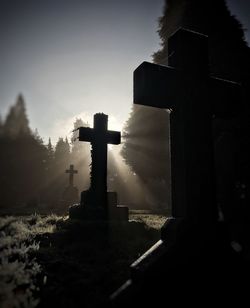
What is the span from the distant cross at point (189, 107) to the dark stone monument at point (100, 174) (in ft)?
21.4

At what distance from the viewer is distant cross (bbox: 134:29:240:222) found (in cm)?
293

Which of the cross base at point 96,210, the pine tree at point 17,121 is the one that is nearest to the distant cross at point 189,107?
the cross base at point 96,210

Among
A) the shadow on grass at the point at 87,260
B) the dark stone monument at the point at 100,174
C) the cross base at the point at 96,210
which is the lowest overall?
the shadow on grass at the point at 87,260

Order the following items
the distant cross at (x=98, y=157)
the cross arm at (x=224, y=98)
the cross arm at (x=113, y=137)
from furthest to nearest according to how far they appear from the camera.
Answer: the cross arm at (x=113, y=137)
the distant cross at (x=98, y=157)
the cross arm at (x=224, y=98)

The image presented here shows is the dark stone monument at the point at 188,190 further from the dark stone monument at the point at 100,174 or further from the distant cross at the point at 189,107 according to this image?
the dark stone monument at the point at 100,174

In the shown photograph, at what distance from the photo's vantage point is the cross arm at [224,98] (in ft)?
11.1

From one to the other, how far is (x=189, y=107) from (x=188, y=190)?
3.09ft

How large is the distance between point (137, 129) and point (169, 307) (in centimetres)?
1836

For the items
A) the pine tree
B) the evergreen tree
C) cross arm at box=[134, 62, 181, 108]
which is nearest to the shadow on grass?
cross arm at box=[134, 62, 181, 108]

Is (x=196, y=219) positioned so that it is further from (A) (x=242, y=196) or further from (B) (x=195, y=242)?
(A) (x=242, y=196)

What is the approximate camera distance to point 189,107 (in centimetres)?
310

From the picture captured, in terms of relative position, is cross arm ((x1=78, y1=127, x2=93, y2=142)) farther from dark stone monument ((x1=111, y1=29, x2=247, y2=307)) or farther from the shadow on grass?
dark stone monument ((x1=111, y1=29, x2=247, y2=307))


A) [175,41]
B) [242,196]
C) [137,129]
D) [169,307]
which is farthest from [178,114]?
[137,129]

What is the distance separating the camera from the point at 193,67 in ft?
10.7
